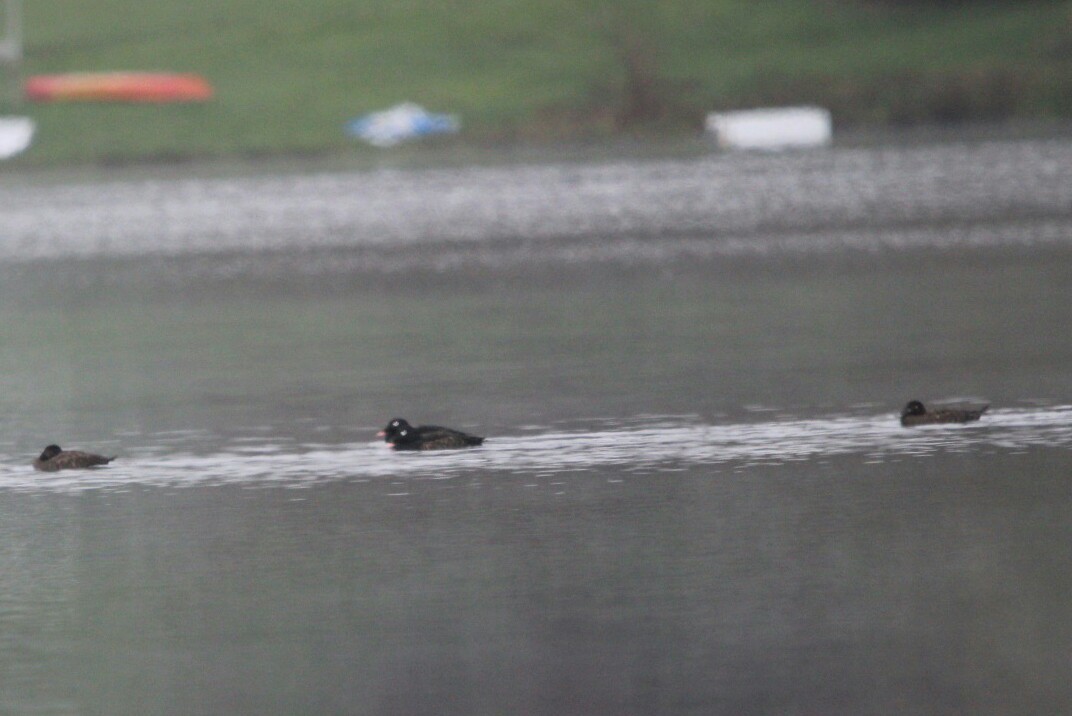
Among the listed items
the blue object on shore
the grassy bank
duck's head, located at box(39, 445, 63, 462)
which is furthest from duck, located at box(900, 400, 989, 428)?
the blue object on shore

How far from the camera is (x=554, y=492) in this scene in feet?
46.3

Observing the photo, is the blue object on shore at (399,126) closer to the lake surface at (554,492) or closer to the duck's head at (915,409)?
the lake surface at (554,492)

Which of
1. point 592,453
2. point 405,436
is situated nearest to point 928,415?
point 592,453

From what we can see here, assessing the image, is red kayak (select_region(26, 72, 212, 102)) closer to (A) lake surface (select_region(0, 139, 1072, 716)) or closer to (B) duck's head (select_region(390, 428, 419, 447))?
(A) lake surface (select_region(0, 139, 1072, 716))

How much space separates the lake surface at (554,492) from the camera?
33.2 ft

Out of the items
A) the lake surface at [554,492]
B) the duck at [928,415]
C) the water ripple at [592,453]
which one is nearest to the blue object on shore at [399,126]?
the lake surface at [554,492]

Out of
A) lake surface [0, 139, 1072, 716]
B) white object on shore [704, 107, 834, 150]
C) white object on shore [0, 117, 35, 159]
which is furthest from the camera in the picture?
white object on shore [0, 117, 35, 159]

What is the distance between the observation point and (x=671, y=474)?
14.6 m

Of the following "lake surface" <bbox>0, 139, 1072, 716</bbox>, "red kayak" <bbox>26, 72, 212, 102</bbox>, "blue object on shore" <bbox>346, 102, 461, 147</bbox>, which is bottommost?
"lake surface" <bbox>0, 139, 1072, 716</bbox>

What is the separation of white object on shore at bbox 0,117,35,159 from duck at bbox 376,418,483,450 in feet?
209

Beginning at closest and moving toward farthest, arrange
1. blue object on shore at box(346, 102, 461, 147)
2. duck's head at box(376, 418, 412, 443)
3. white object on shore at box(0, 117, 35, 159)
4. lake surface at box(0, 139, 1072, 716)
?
lake surface at box(0, 139, 1072, 716) < duck's head at box(376, 418, 412, 443) < white object on shore at box(0, 117, 35, 159) < blue object on shore at box(346, 102, 461, 147)

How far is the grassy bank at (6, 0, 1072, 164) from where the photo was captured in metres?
78.9

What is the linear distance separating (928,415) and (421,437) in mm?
3650

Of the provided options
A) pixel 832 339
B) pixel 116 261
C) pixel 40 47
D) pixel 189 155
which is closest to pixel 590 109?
pixel 189 155
